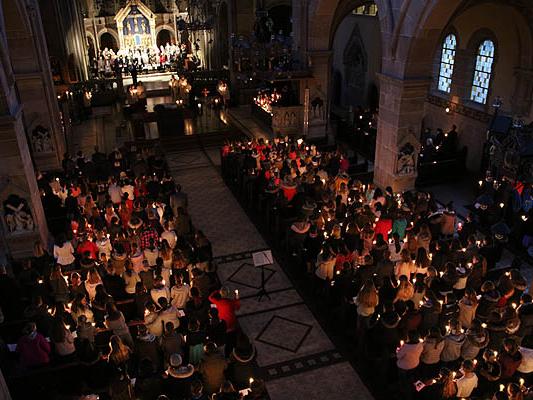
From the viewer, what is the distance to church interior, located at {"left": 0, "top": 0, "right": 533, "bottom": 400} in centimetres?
866

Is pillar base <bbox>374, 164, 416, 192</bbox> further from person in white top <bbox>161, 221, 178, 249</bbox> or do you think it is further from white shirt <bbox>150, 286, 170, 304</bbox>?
white shirt <bbox>150, 286, 170, 304</bbox>

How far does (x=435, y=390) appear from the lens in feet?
26.2

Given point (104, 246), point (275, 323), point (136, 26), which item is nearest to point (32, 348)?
point (104, 246)

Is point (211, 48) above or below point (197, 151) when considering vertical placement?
above

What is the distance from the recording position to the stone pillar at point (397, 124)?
15.2 meters

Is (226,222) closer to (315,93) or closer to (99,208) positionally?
(99,208)

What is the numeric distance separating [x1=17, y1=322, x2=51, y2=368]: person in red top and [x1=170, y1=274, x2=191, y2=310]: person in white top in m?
2.53

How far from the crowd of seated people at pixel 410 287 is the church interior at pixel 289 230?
0.16 feet

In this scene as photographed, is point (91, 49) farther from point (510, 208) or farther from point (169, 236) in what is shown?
point (510, 208)

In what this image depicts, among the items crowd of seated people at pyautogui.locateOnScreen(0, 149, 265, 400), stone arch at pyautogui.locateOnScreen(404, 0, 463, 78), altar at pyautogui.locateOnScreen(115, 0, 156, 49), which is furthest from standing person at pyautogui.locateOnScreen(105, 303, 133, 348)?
altar at pyautogui.locateOnScreen(115, 0, 156, 49)

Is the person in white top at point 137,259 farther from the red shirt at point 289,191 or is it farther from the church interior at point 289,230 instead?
the red shirt at point 289,191

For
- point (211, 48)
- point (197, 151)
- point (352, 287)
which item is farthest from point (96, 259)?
point (211, 48)

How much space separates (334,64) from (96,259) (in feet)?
75.0

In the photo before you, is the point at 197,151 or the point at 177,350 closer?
the point at 177,350
